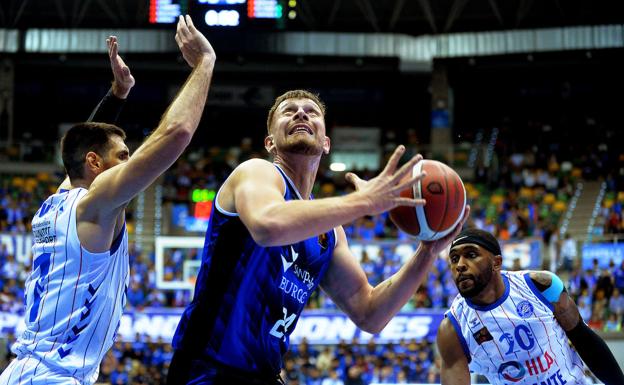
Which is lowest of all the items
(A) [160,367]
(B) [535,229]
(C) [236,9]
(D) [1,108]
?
(A) [160,367]

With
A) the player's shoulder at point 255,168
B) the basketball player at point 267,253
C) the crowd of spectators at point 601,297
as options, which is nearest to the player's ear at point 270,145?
the basketball player at point 267,253

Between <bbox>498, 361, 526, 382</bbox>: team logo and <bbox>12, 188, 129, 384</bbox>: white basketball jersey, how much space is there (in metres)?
A: 2.87

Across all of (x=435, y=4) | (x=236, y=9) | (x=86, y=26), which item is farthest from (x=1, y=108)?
(x=236, y=9)

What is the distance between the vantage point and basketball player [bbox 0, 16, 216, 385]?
156 inches

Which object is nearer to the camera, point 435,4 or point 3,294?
point 3,294

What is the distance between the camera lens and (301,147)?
404cm

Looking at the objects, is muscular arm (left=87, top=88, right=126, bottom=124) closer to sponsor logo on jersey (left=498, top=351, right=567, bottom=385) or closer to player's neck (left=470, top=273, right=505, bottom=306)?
player's neck (left=470, top=273, right=505, bottom=306)

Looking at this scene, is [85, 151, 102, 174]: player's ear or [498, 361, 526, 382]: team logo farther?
[498, 361, 526, 382]: team logo

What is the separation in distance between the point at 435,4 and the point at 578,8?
15.9 ft

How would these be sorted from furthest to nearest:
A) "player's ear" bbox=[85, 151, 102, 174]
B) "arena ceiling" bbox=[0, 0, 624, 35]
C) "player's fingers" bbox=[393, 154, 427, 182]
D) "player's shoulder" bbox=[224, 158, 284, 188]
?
"arena ceiling" bbox=[0, 0, 624, 35]
"player's ear" bbox=[85, 151, 102, 174]
"player's shoulder" bbox=[224, 158, 284, 188]
"player's fingers" bbox=[393, 154, 427, 182]

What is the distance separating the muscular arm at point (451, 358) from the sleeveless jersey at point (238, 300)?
2316mm

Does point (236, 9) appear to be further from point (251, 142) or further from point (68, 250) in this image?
point (251, 142)

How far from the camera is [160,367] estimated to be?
716 inches

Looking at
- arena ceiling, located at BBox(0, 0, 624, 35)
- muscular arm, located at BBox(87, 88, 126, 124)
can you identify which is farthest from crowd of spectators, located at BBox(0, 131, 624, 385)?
muscular arm, located at BBox(87, 88, 126, 124)
